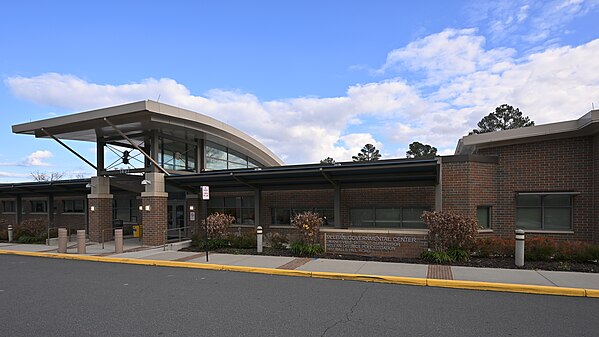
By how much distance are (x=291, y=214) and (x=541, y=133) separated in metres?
11.0

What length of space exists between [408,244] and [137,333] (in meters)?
9.30

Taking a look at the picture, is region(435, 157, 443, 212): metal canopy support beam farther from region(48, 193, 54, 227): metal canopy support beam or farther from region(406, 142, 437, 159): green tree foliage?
region(406, 142, 437, 159): green tree foliage

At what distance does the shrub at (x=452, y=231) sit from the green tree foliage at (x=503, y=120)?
3031 centimetres

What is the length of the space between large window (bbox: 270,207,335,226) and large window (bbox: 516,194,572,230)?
7.69 meters

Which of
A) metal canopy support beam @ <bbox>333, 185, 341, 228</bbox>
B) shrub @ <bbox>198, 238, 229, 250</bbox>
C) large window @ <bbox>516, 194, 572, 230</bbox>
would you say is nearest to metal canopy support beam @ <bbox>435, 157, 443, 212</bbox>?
large window @ <bbox>516, 194, 572, 230</bbox>

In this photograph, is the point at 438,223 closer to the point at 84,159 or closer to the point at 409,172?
the point at 409,172

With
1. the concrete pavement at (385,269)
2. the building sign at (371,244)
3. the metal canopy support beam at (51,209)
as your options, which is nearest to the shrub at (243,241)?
the concrete pavement at (385,269)

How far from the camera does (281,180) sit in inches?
694

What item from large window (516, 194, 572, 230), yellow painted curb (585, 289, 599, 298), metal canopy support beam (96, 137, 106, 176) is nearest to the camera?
yellow painted curb (585, 289, 599, 298)

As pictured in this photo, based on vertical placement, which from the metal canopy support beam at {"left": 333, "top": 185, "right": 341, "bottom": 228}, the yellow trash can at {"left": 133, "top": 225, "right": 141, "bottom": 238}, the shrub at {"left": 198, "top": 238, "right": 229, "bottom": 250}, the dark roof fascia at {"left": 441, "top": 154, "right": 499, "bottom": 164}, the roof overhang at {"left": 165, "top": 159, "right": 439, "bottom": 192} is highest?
the dark roof fascia at {"left": 441, "top": 154, "right": 499, "bottom": 164}

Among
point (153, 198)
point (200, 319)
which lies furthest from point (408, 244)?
point (153, 198)

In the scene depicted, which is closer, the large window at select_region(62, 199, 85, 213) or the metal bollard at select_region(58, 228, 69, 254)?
the metal bollard at select_region(58, 228, 69, 254)

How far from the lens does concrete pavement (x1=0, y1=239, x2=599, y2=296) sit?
9.09m

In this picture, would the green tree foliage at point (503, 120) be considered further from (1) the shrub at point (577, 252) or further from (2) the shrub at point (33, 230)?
(2) the shrub at point (33, 230)
